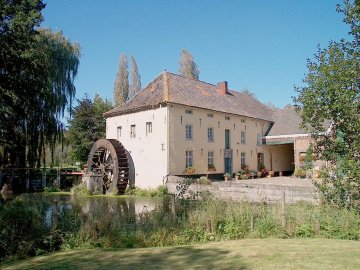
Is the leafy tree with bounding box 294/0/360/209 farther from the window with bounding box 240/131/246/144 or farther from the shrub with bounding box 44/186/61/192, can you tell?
the shrub with bounding box 44/186/61/192

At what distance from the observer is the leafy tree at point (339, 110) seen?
24.6 ft

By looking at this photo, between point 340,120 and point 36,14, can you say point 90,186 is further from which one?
point 340,120

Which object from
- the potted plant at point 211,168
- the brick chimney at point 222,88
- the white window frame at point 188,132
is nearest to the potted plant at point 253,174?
the potted plant at point 211,168

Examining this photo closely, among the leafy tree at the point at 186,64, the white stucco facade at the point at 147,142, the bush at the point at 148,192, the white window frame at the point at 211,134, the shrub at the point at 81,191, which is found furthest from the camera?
the leafy tree at the point at 186,64

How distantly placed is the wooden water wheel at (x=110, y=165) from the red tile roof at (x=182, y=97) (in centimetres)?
261

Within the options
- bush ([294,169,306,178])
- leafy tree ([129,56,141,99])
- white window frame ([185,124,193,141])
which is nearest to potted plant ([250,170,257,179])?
bush ([294,169,306,178])

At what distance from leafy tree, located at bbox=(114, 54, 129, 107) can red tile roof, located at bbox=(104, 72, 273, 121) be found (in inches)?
719

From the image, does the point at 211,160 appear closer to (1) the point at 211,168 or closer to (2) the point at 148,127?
(1) the point at 211,168

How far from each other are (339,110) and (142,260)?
531 centimetres

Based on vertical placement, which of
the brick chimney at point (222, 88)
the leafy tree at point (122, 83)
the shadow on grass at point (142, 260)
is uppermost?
the leafy tree at point (122, 83)

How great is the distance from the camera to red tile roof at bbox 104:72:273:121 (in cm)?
2128

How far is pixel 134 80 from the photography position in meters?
45.2

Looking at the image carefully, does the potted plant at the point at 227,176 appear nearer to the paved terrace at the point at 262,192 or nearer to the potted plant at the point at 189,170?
the potted plant at the point at 189,170

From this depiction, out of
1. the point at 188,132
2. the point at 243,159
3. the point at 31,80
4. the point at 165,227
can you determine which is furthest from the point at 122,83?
the point at 165,227
